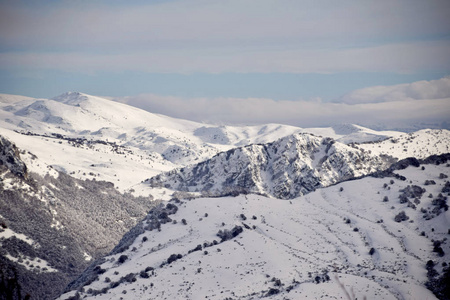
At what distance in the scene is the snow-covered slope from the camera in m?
118

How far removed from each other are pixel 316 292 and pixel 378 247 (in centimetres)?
4047

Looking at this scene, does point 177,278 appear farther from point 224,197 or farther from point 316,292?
point 224,197

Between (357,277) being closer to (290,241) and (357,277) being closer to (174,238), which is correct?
(290,241)

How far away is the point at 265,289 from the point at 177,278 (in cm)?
2786

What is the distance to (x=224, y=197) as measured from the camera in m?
192

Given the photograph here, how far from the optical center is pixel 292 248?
146 metres

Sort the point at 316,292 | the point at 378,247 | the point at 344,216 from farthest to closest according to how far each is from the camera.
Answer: the point at 344,216 → the point at 378,247 → the point at 316,292

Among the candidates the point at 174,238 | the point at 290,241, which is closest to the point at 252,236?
the point at 290,241

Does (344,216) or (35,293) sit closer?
(344,216)

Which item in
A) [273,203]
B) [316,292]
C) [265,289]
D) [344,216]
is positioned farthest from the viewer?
[273,203]

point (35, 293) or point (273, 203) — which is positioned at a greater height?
point (273, 203)

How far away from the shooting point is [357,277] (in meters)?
119

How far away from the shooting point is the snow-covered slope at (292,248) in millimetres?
118438

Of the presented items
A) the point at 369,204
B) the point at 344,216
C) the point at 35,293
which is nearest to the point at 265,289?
the point at 344,216
